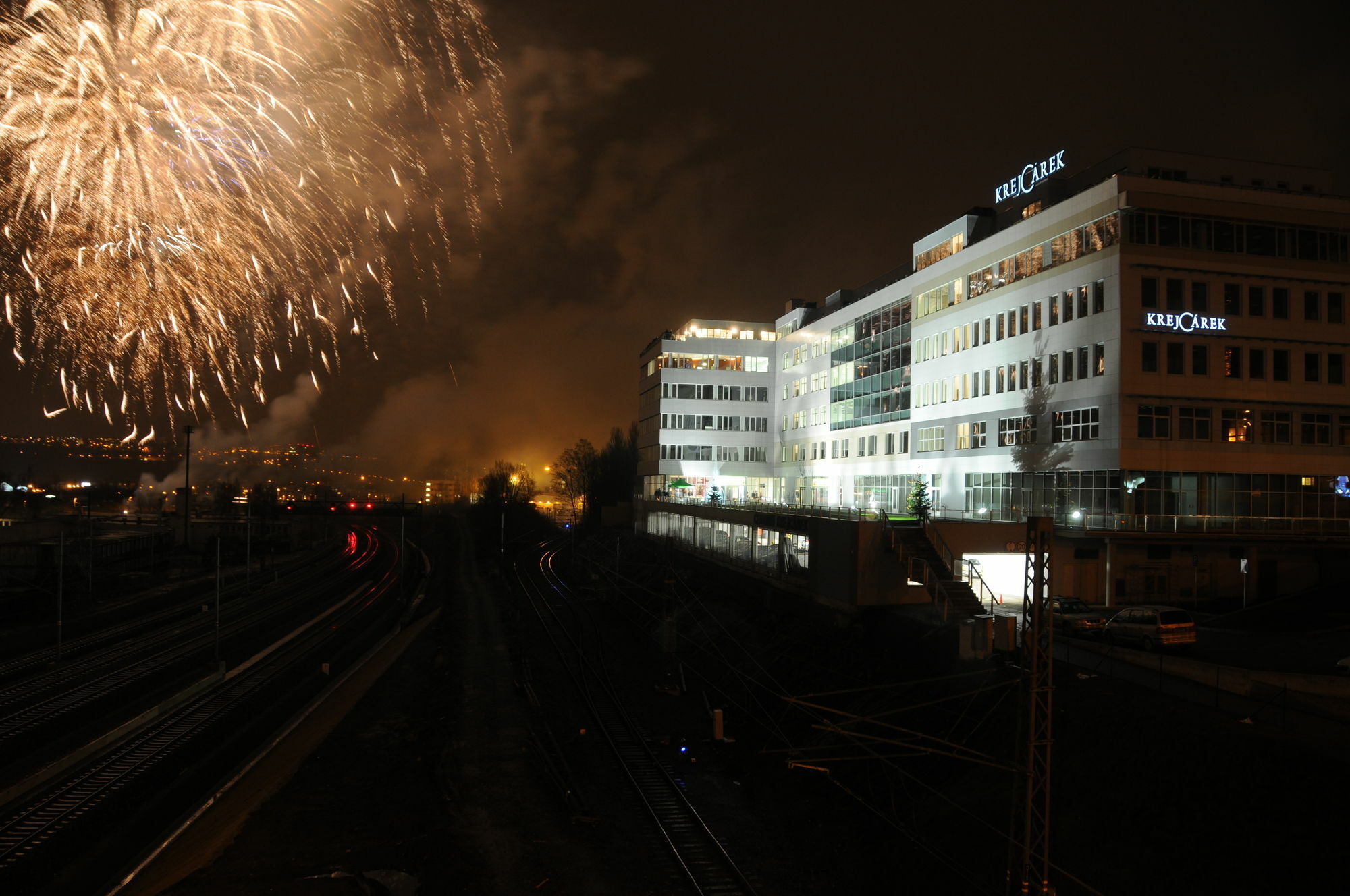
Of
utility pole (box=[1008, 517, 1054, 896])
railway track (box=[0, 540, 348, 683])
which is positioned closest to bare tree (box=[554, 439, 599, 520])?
railway track (box=[0, 540, 348, 683])

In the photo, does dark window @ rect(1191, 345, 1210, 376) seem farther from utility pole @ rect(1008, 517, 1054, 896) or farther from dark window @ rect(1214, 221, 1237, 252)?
utility pole @ rect(1008, 517, 1054, 896)

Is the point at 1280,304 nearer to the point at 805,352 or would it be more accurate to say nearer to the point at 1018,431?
the point at 1018,431

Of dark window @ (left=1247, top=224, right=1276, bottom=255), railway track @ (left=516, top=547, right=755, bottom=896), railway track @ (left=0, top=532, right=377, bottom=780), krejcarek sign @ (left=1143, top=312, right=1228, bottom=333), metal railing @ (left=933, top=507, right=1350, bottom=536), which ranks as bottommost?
railway track @ (left=516, top=547, right=755, bottom=896)

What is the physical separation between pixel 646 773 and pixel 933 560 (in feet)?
43.1

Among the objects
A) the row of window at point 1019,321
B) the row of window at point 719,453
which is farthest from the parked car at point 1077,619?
the row of window at point 719,453

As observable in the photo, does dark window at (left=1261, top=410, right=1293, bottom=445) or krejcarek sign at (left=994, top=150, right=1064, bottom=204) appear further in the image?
krejcarek sign at (left=994, top=150, right=1064, bottom=204)

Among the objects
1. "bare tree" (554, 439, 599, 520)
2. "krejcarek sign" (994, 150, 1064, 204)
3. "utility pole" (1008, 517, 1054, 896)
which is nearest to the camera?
"utility pole" (1008, 517, 1054, 896)

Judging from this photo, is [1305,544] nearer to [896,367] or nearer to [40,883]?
[896,367]

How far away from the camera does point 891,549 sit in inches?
1150

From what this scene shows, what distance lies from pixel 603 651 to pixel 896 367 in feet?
80.7

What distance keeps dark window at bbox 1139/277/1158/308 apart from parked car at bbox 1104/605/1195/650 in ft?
44.9

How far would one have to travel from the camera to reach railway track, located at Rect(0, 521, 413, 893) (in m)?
14.6

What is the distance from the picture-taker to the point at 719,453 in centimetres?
7131

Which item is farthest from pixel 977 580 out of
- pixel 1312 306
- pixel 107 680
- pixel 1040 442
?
pixel 107 680
